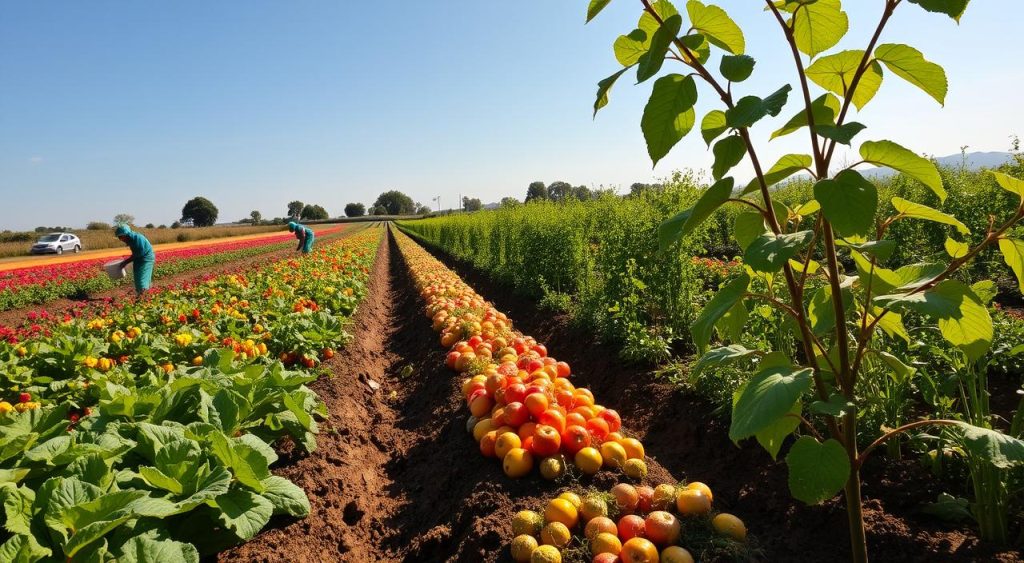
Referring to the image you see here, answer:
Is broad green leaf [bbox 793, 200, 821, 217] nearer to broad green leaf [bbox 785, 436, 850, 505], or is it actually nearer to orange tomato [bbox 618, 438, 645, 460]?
broad green leaf [bbox 785, 436, 850, 505]

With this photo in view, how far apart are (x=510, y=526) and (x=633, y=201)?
7084mm

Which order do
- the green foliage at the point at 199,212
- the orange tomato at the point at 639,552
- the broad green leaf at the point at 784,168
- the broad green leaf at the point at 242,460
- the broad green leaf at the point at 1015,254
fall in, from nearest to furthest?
the broad green leaf at the point at 1015,254 < the broad green leaf at the point at 784,168 < the orange tomato at the point at 639,552 < the broad green leaf at the point at 242,460 < the green foliage at the point at 199,212

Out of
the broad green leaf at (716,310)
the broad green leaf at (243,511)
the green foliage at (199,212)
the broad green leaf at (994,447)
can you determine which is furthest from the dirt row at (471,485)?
the green foliage at (199,212)

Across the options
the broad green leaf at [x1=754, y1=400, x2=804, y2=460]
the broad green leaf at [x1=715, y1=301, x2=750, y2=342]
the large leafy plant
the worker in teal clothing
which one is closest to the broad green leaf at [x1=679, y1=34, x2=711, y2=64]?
the large leafy plant

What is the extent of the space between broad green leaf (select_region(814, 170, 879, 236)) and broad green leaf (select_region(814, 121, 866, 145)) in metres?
0.11

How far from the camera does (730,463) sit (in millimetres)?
3795

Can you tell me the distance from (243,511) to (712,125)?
280 centimetres

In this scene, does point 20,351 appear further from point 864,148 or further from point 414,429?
point 864,148

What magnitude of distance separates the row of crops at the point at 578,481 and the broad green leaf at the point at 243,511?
131 cm

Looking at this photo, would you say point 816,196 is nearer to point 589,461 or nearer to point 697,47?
point 697,47

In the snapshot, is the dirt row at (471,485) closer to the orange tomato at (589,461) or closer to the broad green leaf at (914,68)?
the orange tomato at (589,461)

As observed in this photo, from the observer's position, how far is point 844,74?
4.32ft

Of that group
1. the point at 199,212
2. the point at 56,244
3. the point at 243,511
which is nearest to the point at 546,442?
the point at 243,511

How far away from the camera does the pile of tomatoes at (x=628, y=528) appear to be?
235cm
